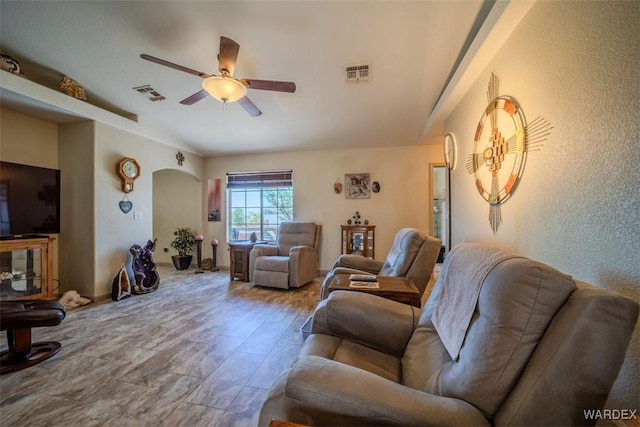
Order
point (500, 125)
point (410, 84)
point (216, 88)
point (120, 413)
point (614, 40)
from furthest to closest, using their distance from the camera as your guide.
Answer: point (410, 84)
point (216, 88)
point (500, 125)
point (120, 413)
point (614, 40)

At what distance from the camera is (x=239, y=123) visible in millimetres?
3955

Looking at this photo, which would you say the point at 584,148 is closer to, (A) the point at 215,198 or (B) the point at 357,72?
(B) the point at 357,72

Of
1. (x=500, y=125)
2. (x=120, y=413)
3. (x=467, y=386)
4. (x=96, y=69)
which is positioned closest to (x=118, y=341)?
(x=120, y=413)

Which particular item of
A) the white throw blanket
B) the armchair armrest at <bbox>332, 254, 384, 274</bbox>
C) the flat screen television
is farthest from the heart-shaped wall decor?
the white throw blanket

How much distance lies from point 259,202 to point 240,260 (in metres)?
1.35

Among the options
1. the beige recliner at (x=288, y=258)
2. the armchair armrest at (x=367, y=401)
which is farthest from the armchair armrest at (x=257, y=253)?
the armchair armrest at (x=367, y=401)

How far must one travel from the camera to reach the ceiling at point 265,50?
6.82ft

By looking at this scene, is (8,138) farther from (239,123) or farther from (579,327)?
(579,327)

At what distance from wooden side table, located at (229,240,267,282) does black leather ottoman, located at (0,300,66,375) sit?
242 centimetres

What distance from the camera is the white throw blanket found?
3.01ft

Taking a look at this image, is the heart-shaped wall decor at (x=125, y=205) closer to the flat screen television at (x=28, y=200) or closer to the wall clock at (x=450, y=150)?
the flat screen television at (x=28, y=200)

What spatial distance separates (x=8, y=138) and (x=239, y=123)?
264 centimetres

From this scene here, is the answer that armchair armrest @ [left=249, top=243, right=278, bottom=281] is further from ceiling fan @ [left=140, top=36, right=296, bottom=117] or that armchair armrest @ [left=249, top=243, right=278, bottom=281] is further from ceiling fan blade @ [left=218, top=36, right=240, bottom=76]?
ceiling fan blade @ [left=218, top=36, right=240, bottom=76]

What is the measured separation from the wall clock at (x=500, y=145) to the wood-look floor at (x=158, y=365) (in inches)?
77.7
